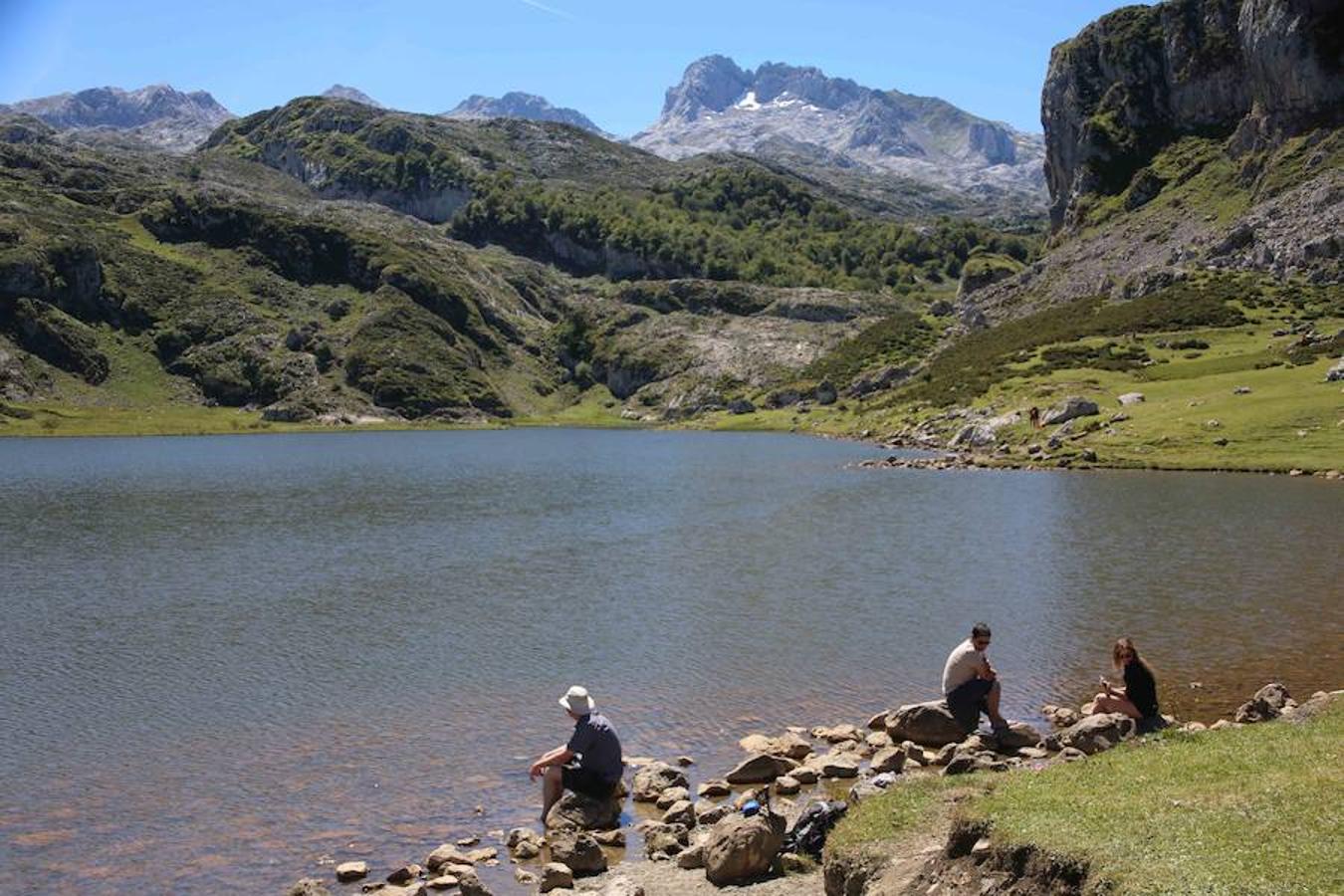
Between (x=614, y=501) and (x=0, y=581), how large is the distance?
149ft

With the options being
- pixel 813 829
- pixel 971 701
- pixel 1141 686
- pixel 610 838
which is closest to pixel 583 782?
pixel 610 838

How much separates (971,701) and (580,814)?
1096 cm

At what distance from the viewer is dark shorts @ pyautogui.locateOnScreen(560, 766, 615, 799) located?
23922 mm

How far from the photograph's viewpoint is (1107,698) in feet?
83.7

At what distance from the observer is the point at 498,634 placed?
40.9 m

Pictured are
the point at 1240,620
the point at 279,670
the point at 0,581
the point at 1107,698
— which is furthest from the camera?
the point at 0,581

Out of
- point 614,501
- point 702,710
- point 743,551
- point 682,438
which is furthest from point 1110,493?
point 682,438

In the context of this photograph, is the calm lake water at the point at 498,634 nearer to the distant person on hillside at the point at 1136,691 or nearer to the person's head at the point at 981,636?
the distant person on hillside at the point at 1136,691

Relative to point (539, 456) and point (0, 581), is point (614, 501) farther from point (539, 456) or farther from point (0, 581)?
point (539, 456)

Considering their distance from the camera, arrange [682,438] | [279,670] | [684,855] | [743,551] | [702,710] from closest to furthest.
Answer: [684,855]
[702,710]
[279,670]
[743,551]
[682,438]

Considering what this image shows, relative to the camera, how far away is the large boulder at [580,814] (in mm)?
22719

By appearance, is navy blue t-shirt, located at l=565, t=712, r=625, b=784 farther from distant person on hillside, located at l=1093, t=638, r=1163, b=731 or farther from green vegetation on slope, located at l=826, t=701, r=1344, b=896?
distant person on hillside, located at l=1093, t=638, r=1163, b=731

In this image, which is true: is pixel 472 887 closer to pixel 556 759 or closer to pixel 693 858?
pixel 693 858

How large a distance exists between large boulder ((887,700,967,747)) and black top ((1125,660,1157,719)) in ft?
14.2
